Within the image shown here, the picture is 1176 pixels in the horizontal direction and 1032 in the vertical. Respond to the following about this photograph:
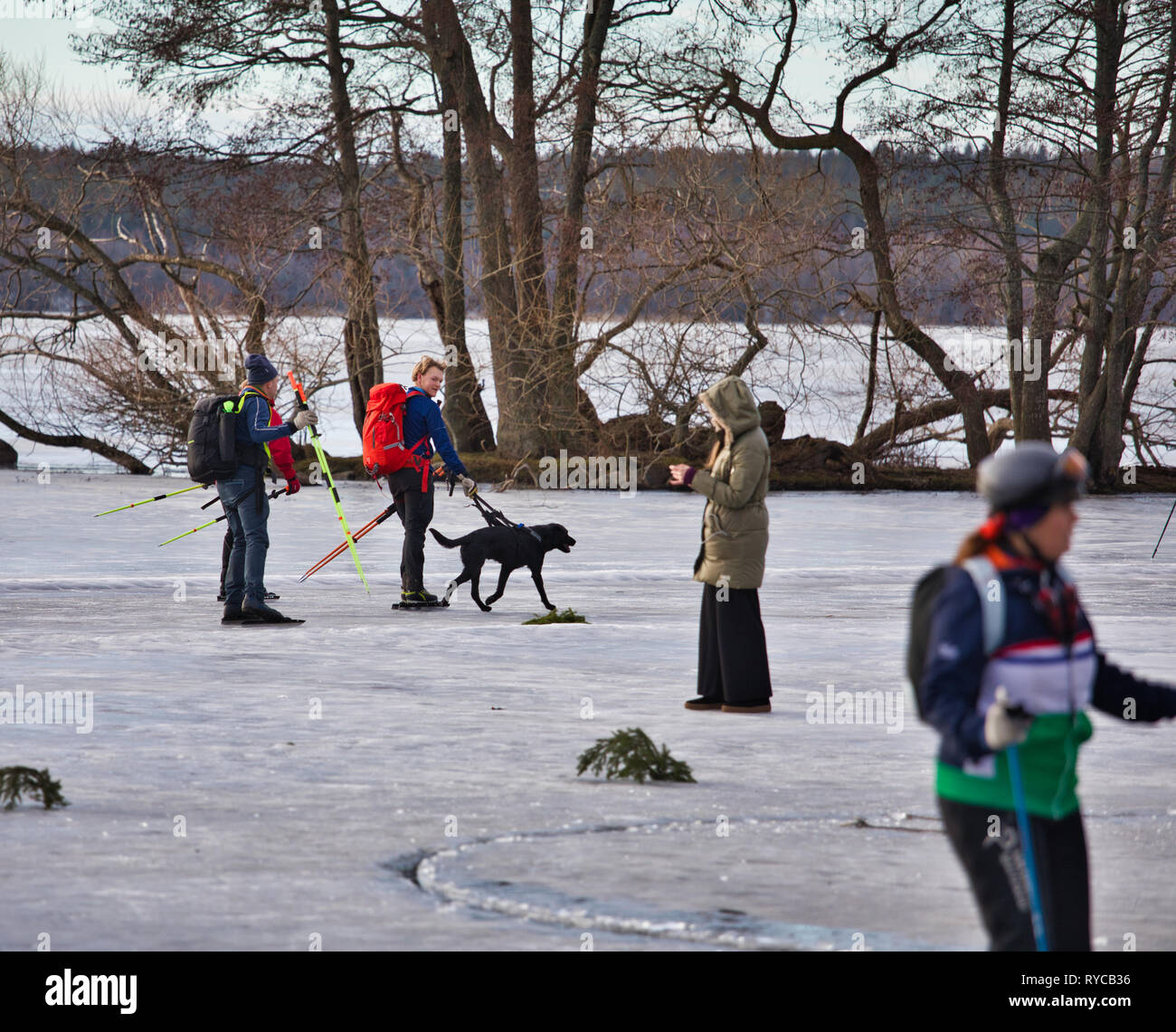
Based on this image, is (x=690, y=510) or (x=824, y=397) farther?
(x=824, y=397)

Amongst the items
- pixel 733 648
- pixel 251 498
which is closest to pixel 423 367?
pixel 251 498

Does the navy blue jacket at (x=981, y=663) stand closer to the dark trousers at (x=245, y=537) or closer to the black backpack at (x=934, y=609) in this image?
the black backpack at (x=934, y=609)

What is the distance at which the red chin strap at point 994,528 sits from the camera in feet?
10.9

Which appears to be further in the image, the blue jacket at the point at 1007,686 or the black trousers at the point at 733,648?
the black trousers at the point at 733,648

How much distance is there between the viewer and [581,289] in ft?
87.0

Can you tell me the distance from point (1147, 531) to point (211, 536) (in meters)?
11.8

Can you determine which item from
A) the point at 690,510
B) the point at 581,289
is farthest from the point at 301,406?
the point at 581,289

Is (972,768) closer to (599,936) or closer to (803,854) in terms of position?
(599,936)

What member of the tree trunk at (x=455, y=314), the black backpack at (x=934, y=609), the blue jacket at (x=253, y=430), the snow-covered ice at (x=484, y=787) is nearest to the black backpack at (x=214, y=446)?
the blue jacket at (x=253, y=430)

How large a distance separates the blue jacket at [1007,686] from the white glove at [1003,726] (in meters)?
0.04

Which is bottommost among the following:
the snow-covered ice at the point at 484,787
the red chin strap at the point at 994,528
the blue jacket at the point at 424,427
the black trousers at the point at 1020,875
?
the snow-covered ice at the point at 484,787

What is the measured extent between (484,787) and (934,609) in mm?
3427

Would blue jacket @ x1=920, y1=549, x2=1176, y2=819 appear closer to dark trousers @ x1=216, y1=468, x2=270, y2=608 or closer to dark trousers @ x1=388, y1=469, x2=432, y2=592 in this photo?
dark trousers @ x1=216, y1=468, x2=270, y2=608
